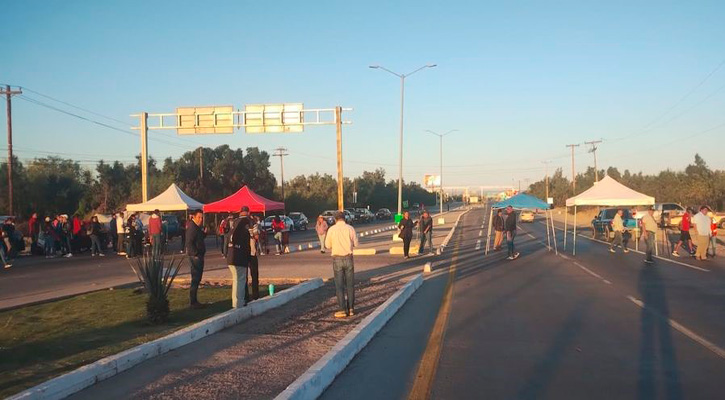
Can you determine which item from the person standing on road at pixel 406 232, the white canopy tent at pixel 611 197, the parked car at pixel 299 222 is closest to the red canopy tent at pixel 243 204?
the person standing on road at pixel 406 232

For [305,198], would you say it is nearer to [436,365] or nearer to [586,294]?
[586,294]

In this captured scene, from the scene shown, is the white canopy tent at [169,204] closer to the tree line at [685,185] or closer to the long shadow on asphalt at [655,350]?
the long shadow on asphalt at [655,350]

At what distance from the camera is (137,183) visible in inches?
2341

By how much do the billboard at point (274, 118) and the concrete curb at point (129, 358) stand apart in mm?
19745

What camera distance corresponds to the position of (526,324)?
392 inches

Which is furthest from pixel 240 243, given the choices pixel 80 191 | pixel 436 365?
pixel 80 191

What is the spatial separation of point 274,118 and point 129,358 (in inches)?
938

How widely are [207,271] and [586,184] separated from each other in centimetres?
8672

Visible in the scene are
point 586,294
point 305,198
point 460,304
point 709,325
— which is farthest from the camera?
point 305,198

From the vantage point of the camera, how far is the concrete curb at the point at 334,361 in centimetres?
584

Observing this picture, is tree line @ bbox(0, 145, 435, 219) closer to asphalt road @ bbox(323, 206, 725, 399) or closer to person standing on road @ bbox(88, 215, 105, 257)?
person standing on road @ bbox(88, 215, 105, 257)

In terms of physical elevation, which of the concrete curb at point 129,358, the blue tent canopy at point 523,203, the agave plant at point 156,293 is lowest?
the concrete curb at point 129,358

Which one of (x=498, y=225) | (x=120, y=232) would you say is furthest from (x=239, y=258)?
(x=120, y=232)

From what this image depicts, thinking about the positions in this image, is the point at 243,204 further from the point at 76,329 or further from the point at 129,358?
the point at 129,358
